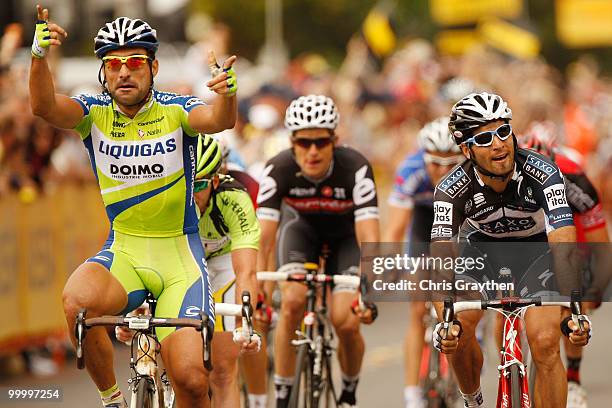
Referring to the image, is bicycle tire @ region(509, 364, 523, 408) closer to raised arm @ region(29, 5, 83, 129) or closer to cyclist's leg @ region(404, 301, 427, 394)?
raised arm @ region(29, 5, 83, 129)

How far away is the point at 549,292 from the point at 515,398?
78 cm

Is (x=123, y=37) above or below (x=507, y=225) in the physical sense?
above

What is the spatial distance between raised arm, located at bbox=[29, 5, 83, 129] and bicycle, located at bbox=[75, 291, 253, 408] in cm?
114

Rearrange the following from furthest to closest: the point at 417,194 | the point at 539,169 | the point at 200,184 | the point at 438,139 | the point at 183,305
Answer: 1. the point at 417,194
2. the point at 438,139
3. the point at 200,184
4. the point at 539,169
5. the point at 183,305

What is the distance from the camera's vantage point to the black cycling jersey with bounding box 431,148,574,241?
814cm

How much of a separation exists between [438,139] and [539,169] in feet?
10.1

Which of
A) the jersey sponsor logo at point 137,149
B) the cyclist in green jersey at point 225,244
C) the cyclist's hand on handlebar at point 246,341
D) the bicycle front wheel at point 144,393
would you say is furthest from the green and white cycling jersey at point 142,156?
the bicycle front wheel at point 144,393

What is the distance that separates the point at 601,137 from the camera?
31.6 meters

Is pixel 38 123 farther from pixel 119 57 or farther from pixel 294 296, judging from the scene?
pixel 119 57

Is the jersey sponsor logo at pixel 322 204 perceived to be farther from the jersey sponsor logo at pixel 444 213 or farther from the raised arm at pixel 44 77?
the raised arm at pixel 44 77

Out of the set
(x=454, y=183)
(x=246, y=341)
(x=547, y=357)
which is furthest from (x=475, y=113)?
(x=246, y=341)

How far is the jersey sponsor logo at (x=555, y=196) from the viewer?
320 inches

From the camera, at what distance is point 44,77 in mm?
7602

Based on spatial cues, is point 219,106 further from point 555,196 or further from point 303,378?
point 303,378
